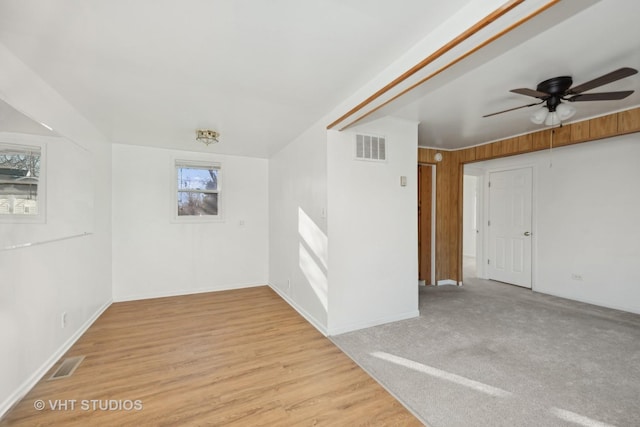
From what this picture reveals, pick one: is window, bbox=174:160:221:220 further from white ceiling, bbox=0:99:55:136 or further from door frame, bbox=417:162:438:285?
door frame, bbox=417:162:438:285

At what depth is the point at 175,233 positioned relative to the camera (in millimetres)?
4367

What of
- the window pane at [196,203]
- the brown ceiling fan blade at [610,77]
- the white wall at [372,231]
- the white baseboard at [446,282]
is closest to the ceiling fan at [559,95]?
the brown ceiling fan blade at [610,77]

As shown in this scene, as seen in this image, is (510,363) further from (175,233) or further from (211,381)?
(175,233)

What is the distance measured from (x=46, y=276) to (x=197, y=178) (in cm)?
257

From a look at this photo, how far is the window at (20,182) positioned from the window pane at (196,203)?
7.67ft

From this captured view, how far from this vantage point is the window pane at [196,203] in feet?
14.6

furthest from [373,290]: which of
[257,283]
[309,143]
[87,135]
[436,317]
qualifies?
[87,135]

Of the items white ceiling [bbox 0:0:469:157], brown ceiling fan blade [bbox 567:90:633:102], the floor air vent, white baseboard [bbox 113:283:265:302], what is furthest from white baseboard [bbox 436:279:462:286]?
the floor air vent

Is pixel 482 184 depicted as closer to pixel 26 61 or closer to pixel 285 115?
pixel 285 115

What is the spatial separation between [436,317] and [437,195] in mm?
2328

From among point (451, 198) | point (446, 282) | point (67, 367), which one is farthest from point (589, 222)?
point (67, 367)

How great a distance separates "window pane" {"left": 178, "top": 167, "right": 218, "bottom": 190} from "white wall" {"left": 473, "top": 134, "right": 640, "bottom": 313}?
216 inches

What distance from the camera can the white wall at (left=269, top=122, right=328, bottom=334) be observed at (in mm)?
3006

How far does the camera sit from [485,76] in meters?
2.24
